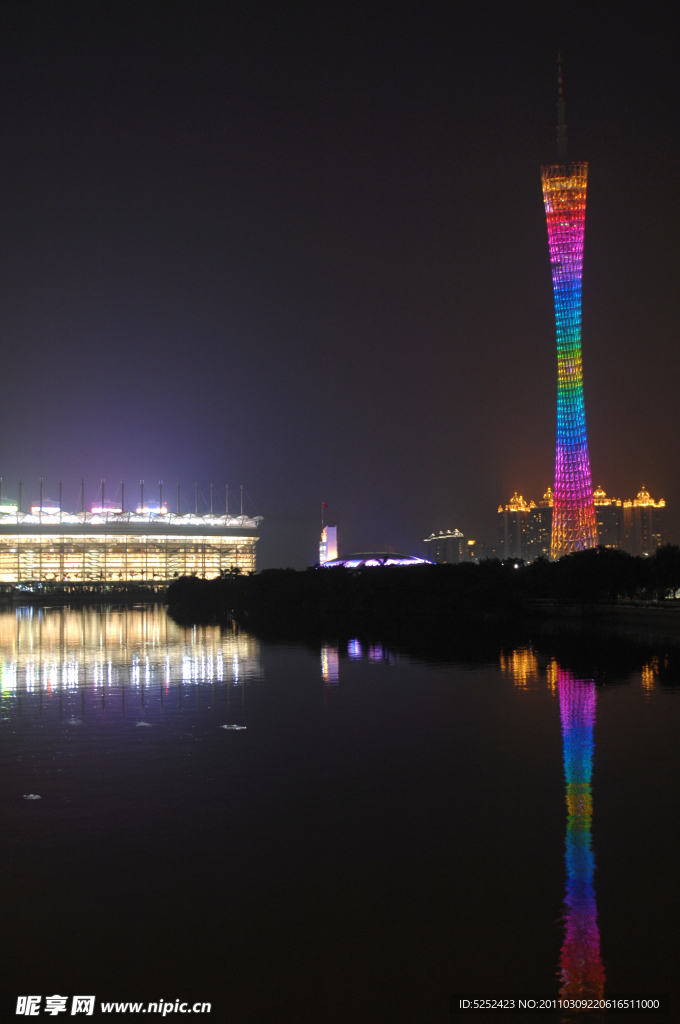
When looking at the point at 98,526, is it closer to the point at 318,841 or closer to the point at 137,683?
the point at 137,683

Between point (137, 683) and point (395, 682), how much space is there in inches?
324

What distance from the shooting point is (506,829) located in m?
14.5

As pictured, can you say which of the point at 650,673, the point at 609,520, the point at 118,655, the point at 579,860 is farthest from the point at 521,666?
the point at 609,520

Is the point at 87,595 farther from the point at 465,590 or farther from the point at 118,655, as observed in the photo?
the point at 118,655

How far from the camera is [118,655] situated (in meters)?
39.7

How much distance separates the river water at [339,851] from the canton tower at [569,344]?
1776 inches

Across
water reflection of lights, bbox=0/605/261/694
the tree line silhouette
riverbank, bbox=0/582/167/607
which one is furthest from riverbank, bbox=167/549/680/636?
riverbank, bbox=0/582/167/607

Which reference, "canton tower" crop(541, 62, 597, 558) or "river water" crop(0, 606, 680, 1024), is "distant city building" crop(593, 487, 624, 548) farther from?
"river water" crop(0, 606, 680, 1024)

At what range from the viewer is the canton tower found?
6894 centimetres

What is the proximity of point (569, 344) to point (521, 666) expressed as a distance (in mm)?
39494

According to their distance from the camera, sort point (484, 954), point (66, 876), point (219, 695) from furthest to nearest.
→ point (219, 695), point (66, 876), point (484, 954)

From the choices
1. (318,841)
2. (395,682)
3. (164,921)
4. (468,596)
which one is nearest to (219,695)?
(395,682)

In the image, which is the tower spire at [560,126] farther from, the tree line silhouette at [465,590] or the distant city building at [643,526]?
the distant city building at [643,526]

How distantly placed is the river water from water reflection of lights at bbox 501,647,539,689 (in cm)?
385
